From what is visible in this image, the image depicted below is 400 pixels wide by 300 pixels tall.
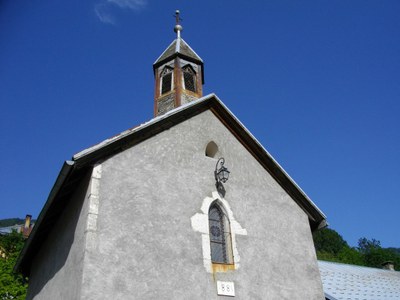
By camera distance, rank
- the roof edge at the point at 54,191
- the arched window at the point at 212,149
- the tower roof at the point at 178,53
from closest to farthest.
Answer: the roof edge at the point at 54,191, the arched window at the point at 212,149, the tower roof at the point at 178,53

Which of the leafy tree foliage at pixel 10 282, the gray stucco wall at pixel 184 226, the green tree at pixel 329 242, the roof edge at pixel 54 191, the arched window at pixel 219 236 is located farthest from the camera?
the green tree at pixel 329 242

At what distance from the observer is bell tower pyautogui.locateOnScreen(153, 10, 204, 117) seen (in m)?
14.0

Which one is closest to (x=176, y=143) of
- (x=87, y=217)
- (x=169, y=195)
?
(x=169, y=195)

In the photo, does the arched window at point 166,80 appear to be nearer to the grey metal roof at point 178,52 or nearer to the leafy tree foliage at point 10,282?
the grey metal roof at point 178,52

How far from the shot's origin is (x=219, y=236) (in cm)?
1007

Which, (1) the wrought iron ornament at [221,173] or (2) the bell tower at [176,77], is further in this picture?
(2) the bell tower at [176,77]

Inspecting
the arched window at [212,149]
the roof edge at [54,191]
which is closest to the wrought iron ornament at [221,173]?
the arched window at [212,149]

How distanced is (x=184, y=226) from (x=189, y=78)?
6.83 m

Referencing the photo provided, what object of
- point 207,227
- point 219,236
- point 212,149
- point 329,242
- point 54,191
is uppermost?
point 329,242

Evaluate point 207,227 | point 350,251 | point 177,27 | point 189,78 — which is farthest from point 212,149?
point 350,251

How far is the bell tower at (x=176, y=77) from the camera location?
1403 centimetres

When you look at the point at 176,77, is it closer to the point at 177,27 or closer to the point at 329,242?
the point at 177,27

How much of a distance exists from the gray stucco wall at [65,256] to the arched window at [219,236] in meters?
2.98

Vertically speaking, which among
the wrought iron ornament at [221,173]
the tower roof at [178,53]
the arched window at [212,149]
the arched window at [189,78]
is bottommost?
the wrought iron ornament at [221,173]
